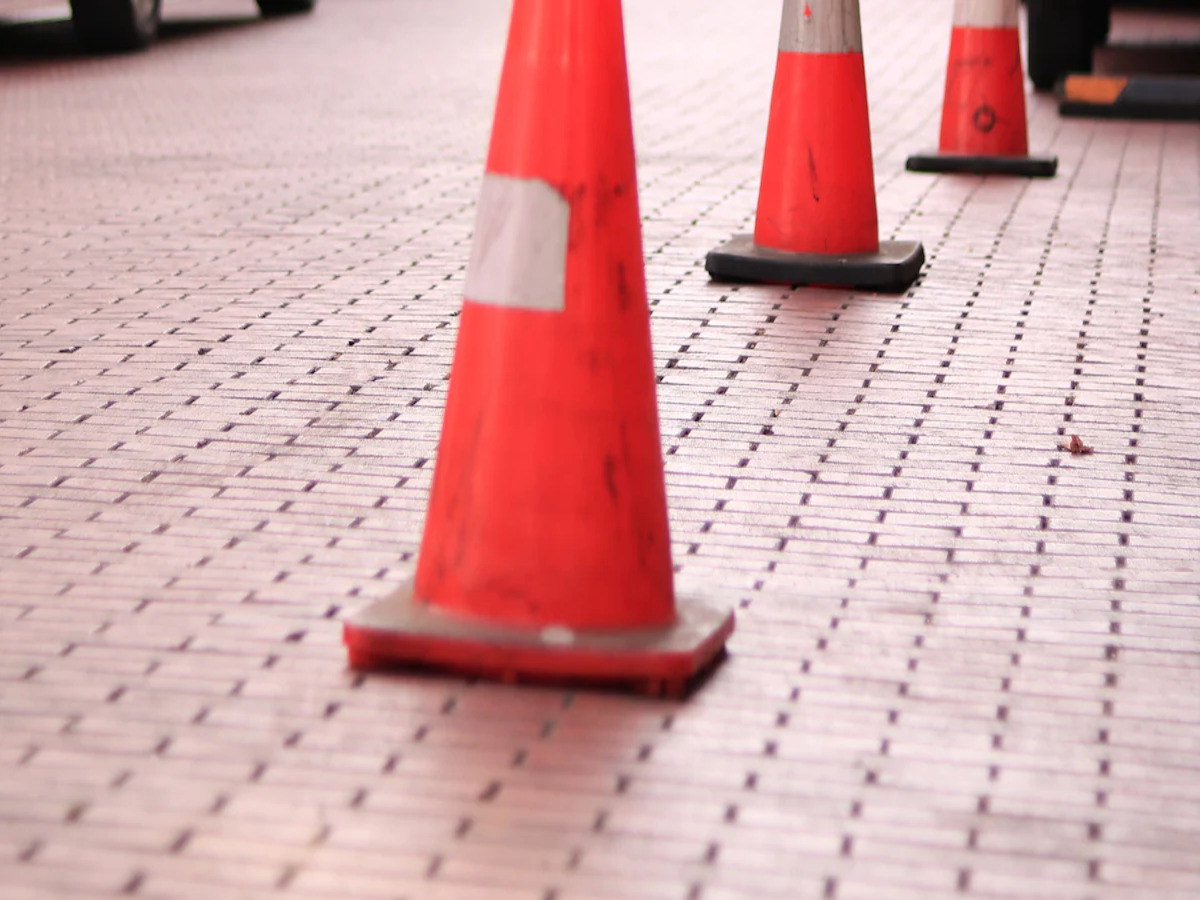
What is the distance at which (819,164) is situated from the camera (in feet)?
15.4

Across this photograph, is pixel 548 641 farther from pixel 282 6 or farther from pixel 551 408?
pixel 282 6

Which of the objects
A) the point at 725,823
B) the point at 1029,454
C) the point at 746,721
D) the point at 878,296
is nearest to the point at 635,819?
the point at 725,823

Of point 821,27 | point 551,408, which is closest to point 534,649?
point 551,408

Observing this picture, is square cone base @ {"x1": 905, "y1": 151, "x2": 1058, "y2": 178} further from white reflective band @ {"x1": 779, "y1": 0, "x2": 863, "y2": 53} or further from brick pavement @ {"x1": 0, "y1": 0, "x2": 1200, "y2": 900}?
white reflective band @ {"x1": 779, "y1": 0, "x2": 863, "y2": 53}

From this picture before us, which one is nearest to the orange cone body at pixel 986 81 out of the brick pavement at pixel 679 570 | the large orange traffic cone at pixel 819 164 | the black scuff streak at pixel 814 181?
the brick pavement at pixel 679 570

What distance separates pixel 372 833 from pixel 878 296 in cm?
291

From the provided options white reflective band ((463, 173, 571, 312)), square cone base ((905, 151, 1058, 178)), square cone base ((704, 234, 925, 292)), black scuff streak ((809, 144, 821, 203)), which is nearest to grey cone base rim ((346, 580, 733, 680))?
white reflective band ((463, 173, 571, 312))

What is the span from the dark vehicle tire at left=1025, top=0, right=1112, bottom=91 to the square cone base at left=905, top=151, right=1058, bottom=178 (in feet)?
7.67

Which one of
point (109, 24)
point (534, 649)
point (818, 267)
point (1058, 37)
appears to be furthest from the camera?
point (109, 24)

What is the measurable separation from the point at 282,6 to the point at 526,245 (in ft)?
36.1

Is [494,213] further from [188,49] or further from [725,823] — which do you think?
[188,49]

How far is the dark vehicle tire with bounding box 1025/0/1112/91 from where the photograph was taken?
8500 mm

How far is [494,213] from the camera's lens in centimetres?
239

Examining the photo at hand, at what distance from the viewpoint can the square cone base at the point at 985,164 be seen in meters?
6.36
